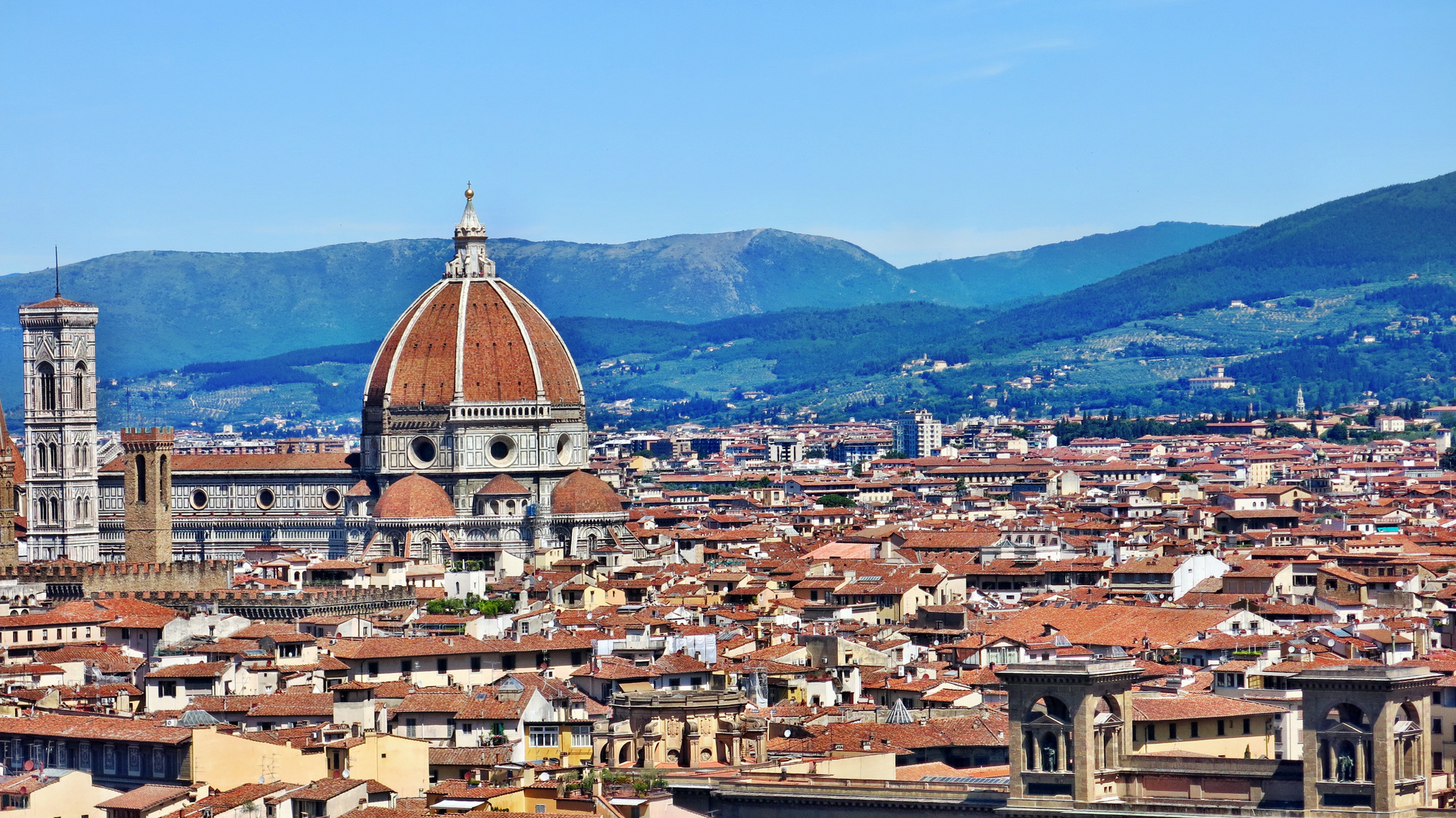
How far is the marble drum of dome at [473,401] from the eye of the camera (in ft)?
387

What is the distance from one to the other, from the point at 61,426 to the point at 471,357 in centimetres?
1493

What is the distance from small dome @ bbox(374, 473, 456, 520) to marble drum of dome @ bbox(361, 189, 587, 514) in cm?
188

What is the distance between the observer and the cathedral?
112 m

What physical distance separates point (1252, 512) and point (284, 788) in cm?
6725

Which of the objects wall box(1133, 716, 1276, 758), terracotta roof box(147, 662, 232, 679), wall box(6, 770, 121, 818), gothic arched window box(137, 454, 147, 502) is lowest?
wall box(6, 770, 121, 818)

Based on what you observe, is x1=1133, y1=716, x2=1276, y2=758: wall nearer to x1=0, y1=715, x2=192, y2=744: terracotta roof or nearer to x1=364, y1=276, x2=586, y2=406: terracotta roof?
x1=0, y1=715, x2=192, y2=744: terracotta roof

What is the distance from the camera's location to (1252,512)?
4171 inches

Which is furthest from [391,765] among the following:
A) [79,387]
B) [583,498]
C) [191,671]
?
[79,387]

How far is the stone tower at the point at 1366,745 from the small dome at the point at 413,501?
7675cm

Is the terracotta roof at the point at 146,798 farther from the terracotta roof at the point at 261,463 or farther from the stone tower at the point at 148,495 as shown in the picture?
the terracotta roof at the point at 261,463

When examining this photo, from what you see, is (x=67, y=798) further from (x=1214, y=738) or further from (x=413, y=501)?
(x=413, y=501)

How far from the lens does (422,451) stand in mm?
119375

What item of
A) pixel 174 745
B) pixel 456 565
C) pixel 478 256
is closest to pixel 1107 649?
pixel 174 745

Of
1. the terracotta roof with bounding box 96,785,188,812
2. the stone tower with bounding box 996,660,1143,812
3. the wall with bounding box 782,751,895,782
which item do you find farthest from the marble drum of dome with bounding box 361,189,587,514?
the stone tower with bounding box 996,660,1143,812
